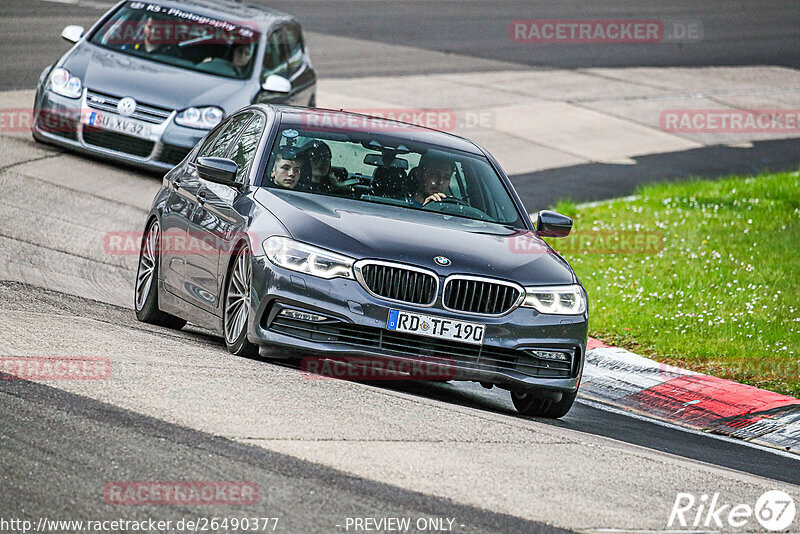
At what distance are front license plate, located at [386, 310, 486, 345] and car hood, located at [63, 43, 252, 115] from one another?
795 cm

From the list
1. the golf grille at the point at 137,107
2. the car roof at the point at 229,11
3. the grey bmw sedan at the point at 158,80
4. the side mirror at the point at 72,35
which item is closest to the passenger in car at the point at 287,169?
the grey bmw sedan at the point at 158,80

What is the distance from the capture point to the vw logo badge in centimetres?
1466

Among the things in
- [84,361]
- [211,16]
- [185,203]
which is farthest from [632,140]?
[84,361]

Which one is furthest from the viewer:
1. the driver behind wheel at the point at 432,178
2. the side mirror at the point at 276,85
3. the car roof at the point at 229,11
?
the car roof at the point at 229,11

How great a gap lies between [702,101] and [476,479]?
68.6 ft

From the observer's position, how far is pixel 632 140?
21734mm

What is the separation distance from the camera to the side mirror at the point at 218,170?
8547mm

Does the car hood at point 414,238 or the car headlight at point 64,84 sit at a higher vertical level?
the car hood at point 414,238

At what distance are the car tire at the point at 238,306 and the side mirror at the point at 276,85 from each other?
7729 millimetres

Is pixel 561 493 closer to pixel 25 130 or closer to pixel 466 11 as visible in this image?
pixel 25 130

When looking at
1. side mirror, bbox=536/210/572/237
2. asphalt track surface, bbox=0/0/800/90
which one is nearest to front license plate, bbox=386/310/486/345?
side mirror, bbox=536/210/572/237

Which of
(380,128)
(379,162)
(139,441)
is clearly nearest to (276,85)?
(380,128)

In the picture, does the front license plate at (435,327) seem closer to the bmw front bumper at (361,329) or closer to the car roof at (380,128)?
the bmw front bumper at (361,329)

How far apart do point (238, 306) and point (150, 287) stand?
1.75m
